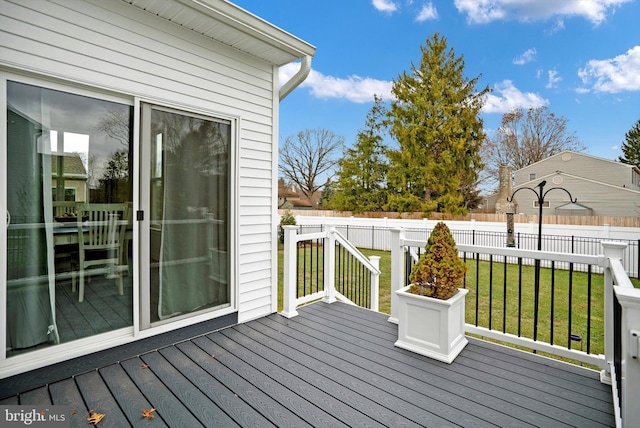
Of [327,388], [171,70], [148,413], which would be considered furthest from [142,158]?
[327,388]

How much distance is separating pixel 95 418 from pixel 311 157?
68.0ft

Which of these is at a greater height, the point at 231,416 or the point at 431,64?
the point at 431,64

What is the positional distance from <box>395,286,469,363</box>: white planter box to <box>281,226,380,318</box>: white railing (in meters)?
1.29

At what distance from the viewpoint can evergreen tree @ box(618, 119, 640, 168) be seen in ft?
71.1

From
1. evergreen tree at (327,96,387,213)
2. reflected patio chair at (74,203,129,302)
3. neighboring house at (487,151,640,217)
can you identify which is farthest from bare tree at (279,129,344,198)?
reflected patio chair at (74,203,129,302)

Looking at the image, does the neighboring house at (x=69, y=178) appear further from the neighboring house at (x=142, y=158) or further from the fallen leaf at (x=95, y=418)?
the fallen leaf at (x=95, y=418)

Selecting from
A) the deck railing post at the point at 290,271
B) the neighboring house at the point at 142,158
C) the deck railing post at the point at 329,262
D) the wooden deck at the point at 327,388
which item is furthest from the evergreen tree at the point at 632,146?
the neighboring house at the point at 142,158

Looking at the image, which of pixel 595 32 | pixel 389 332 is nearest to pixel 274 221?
pixel 389 332

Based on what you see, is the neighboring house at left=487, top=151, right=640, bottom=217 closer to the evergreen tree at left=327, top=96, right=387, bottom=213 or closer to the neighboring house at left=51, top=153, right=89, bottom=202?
the evergreen tree at left=327, top=96, right=387, bottom=213

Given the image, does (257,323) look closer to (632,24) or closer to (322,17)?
(322,17)

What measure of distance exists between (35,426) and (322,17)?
1737cm

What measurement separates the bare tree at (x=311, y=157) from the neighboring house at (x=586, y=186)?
10.6 metres

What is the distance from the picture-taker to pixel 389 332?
321 centimetres

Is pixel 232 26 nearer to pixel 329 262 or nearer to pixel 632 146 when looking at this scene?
pixel 329 262
